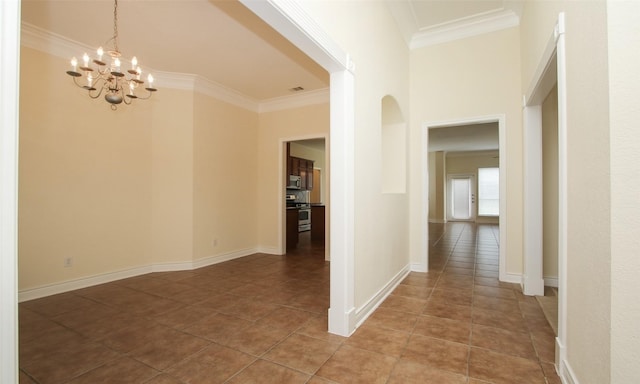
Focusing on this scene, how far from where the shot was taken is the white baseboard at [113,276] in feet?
10.4

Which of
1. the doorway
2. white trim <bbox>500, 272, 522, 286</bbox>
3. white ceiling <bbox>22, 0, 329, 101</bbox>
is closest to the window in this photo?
the doorway

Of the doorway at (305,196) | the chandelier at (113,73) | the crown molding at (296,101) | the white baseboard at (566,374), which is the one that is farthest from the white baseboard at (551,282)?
the chandelier at (113,73)

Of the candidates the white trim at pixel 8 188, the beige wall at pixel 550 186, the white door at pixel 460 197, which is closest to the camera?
the white trim at pixel 8 188

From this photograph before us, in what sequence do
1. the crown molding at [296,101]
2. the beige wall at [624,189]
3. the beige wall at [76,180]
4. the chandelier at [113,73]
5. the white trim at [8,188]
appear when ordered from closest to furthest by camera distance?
the white trim at [8,188] → the beige wall at [624,189] → the chandelier at [113,73] → the beige wall at [76,180] → the crown molding at [296,101]

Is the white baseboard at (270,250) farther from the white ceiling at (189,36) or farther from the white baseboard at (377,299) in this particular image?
the white ceiling at (189,36)

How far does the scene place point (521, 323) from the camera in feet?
8.19

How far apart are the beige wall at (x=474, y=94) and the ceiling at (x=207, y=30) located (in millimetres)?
352

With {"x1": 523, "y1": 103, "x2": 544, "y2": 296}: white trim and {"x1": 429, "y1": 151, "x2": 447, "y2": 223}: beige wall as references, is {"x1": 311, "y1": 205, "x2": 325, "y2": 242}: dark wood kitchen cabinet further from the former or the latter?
{"x1": 429, "y1": 151, "x2": 447, "y2": 223}: beige wall

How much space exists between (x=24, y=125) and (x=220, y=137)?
7.88ft

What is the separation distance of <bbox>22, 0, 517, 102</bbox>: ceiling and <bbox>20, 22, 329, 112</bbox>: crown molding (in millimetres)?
76

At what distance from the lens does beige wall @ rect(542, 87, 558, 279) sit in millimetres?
3406

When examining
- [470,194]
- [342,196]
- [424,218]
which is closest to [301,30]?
[342,196]

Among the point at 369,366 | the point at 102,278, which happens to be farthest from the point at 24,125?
the point at 369,366

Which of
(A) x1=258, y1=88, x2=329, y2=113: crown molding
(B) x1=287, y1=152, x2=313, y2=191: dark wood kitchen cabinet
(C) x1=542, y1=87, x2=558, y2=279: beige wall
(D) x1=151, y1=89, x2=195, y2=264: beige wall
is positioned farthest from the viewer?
(B) x1=287, y1=152, x2=313, y2=191: dark wood kitchen cabinet
